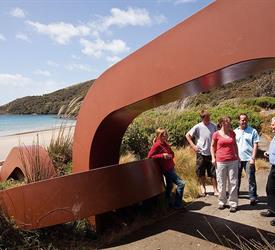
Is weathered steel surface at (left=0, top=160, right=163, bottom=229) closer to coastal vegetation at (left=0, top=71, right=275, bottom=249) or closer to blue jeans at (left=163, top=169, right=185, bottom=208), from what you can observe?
coastal vegetation at (left=0, top=71, right=275, bottom=249)

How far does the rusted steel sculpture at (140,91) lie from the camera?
395 cm

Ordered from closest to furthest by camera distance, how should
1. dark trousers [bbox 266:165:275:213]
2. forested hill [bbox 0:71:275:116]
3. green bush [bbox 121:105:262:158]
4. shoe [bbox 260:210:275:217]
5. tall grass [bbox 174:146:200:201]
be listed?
dark trousers [bbox 266:165:275:213] < shoe [bbox 260:210:275:217] < tall grass [bbox 174:146:200:201] < green bush [bbox 121:105:262:158] < forested hill [bbox 0:71:275:116]

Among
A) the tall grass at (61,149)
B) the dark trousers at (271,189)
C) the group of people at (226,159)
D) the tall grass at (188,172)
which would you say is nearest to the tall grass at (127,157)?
the tall grass at (188,172)

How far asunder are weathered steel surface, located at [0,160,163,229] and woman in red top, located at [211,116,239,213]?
1644 millimetres

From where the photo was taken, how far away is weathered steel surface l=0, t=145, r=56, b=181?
6.40 metres

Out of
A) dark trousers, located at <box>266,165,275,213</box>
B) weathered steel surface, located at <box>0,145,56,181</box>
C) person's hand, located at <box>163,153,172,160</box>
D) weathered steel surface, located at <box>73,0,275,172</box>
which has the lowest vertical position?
dark trousers, located at <box>266,165,275,213</box>

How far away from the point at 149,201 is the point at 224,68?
3329 mm

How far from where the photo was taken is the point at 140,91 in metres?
5.12

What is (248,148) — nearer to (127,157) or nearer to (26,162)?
(127,157)

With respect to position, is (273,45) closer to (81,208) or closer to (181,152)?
(81,208)

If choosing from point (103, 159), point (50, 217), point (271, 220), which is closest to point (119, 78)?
point (103, 159)

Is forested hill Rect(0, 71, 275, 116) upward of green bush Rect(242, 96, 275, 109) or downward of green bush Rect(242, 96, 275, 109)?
upward

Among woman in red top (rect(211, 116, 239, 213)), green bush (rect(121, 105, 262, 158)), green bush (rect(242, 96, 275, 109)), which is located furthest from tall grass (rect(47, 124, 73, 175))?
green bush (rect(242, 96, 275, 109))

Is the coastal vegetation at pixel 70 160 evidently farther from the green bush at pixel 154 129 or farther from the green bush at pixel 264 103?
the green bush at pixel 264 103
